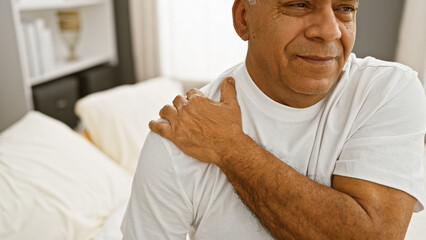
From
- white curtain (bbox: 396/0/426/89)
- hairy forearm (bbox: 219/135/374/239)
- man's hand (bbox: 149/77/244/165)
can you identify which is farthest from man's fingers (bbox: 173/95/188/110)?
white curtain (bbox: 396/0/426/89)

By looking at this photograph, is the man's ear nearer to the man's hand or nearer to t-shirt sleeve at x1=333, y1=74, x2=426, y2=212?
the man's hand

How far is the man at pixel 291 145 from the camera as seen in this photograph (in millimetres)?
823

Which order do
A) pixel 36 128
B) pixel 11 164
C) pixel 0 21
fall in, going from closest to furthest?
1. pixel 11 164
2. pixel 36 128
3. pixel 0 21

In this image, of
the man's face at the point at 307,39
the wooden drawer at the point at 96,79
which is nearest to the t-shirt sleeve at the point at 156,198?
the man's face at the point at 307,39

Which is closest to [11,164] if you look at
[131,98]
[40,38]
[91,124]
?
[91,124]

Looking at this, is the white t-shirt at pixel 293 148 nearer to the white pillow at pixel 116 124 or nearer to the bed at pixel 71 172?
the bed at pixel 71 172

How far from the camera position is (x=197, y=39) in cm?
255

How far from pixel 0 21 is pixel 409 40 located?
2028 millimetres

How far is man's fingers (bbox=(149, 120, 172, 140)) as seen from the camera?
3.10 ft

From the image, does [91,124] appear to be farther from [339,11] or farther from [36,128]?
[339,11]

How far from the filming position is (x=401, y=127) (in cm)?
86

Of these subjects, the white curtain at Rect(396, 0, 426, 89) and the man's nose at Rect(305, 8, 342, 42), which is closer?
the man's nose at Rect(305, 8, 342, 42)

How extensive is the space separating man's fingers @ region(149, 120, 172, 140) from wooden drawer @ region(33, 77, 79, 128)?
146 centimetres

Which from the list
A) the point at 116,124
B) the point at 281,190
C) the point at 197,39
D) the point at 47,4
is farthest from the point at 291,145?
the point at 47,4
